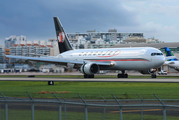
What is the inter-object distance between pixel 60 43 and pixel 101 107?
5603 centimetres

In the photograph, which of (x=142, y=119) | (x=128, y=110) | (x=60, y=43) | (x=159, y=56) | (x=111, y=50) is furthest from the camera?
(x=60, y=43)

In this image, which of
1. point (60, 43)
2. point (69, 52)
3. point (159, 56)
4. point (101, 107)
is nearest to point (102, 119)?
Answer: point (101, 107)

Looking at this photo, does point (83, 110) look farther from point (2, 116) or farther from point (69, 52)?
point (69, 52)

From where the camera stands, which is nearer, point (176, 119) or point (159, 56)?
point (176, 119)

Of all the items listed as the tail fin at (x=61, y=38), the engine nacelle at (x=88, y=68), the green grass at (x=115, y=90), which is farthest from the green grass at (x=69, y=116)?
the tail fin at (x=61, y=38)

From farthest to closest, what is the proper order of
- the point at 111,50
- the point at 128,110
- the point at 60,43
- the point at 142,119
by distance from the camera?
the point at 60,43
the point at 111,50
the point at 128,110
the point at 142,119

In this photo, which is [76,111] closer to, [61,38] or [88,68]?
[88,68]

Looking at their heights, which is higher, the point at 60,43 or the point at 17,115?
the point at 60,43

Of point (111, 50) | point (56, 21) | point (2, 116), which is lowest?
point (2, 116)

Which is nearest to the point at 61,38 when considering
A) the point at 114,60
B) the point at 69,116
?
the point at 114,60

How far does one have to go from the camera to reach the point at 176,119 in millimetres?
12797

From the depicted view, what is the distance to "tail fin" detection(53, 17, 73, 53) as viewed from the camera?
6781cm

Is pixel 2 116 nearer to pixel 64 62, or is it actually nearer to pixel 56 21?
pixel 64 62

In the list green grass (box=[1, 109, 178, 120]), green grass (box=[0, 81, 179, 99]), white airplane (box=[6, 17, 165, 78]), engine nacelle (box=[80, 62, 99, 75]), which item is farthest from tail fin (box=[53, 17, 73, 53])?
green grass (box=[1, 109, 178, 120])
